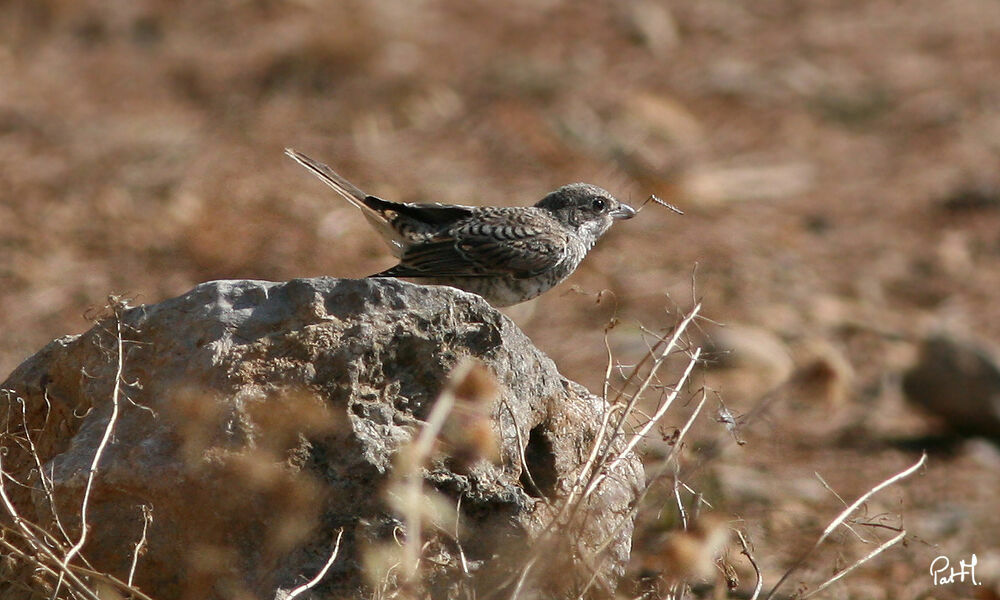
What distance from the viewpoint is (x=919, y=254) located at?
454 inches

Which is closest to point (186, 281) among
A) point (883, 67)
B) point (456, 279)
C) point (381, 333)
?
Answer: point (456, 279)

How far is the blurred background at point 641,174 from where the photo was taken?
873 centimetres

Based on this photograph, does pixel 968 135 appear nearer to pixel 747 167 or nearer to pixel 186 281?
pixel 747 167

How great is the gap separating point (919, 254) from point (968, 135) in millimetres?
2528

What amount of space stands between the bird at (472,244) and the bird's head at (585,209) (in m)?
0.20

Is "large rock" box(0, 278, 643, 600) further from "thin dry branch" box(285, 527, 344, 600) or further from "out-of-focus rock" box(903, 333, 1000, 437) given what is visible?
"out-of-focus rock" box(903, 333, 1000, 437)

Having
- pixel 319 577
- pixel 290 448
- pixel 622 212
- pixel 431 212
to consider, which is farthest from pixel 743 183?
pixel 319 577

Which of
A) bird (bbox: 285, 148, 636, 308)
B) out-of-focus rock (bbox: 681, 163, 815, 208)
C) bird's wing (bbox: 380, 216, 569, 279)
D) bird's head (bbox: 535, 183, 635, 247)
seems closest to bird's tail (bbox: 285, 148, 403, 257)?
bird (bbox: 285, 148, 636, 308)

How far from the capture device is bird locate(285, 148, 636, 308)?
6.16 m

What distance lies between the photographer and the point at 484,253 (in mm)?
6203

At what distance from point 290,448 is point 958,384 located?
19.7 feet

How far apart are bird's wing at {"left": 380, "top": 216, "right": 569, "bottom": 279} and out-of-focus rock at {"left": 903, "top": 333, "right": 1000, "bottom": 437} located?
3664 millimetres
